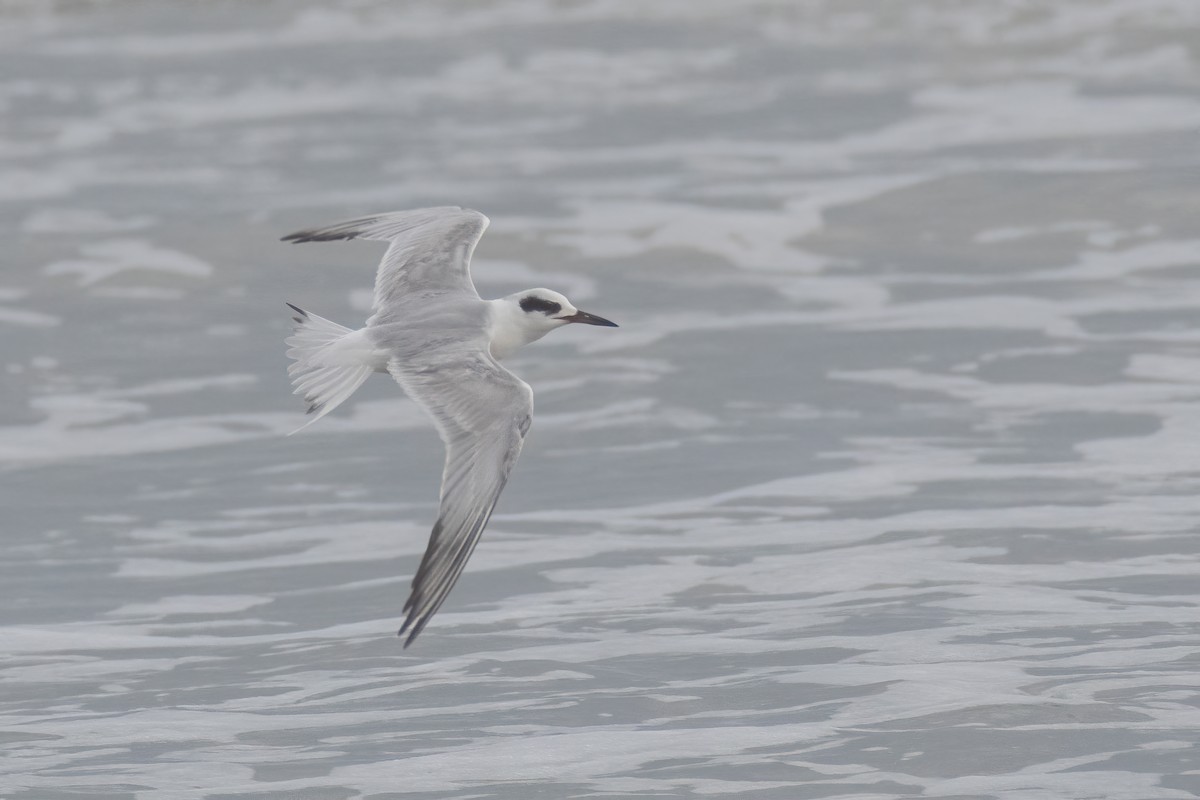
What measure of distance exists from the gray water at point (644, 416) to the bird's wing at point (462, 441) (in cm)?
54

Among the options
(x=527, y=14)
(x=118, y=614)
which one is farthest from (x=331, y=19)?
(x=118, y=614)

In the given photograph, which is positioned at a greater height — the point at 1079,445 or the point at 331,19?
the point at 331,19

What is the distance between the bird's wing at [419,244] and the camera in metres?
9.66

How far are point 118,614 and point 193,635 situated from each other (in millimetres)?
501

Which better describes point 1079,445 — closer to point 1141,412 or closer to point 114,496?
point 1141,412

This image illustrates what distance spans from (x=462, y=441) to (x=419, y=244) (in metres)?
2.09

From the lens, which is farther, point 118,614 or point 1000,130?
point 1000,130

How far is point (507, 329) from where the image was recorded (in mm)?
9055

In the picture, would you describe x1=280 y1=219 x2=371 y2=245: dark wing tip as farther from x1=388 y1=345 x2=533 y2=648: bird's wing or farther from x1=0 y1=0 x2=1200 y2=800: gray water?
x1=0 y1=0 x2=1200 y2=800: gray water

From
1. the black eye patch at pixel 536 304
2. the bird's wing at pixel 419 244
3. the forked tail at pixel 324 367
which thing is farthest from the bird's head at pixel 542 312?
the forked tail at pixel 324 367

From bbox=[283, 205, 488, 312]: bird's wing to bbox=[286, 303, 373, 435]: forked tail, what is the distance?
649mm

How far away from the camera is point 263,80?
65.8ft

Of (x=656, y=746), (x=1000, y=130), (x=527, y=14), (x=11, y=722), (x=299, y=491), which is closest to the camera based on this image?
(x=656, y=746)

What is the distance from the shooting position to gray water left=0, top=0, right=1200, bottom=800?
24.1 ft
